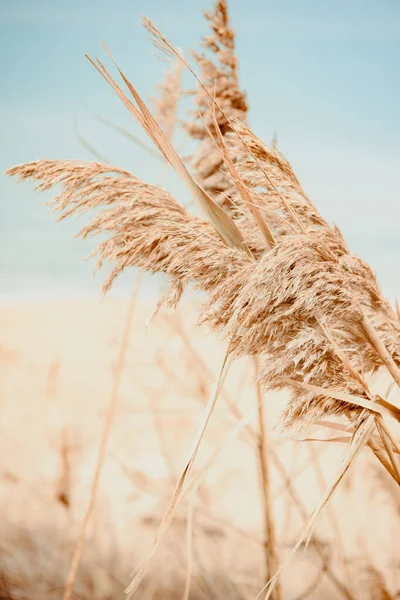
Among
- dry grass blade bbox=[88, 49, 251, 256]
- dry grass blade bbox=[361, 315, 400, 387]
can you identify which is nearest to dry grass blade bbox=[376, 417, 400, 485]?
dry grass blade bbox=[361, 315, 400, 387]

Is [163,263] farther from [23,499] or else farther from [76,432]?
[76,432]

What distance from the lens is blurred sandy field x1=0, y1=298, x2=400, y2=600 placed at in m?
2.58

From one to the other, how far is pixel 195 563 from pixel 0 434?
6.90ft

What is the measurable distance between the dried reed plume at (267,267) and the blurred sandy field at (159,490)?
20.9 inches

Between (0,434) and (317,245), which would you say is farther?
(0,434)

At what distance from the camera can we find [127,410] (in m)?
4.03

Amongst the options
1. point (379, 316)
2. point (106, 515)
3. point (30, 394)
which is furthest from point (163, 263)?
point (30, 394)

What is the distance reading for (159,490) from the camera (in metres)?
3.25

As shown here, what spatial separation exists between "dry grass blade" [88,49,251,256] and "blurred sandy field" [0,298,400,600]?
59cm

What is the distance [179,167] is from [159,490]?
2.59m

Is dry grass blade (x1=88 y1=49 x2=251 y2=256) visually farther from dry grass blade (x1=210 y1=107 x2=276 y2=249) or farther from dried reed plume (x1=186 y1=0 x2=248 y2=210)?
dried reed plume (x1=186 y1=0 x2=248 y2=210)

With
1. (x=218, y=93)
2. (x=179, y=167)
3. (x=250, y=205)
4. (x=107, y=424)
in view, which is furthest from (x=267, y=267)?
(x=107, y=424)

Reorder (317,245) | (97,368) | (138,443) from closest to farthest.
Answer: (317,245)
(138,443)
(97,368)

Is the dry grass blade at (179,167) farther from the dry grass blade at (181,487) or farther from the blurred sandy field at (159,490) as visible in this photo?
the blurred sandy field at (159,490)
